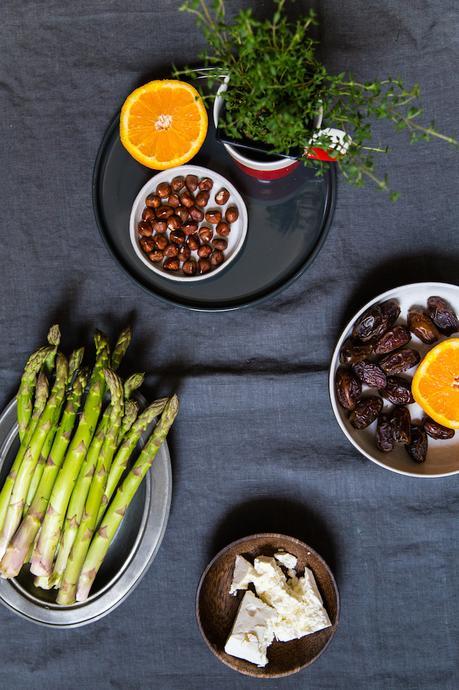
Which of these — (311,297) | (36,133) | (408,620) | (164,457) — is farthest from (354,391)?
(36,133)

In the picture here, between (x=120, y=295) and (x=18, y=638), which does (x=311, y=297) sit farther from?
(x=18, y=638)

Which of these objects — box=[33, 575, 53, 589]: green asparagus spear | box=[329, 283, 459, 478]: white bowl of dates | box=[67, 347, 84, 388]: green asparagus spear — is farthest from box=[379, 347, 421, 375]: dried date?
box=[33, 575, 53, 589]: green asparagus spear

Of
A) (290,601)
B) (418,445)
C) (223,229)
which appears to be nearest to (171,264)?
(223,229)

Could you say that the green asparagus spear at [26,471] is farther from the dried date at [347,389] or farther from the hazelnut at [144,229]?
the dried date at [347,389]

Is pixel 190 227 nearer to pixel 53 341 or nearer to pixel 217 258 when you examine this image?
pixel 217 258

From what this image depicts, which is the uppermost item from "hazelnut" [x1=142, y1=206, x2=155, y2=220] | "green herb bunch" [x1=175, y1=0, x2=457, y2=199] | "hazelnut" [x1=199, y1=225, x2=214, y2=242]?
"green herb bunch" [x1=175, y1=0, x2=457, y2=199]

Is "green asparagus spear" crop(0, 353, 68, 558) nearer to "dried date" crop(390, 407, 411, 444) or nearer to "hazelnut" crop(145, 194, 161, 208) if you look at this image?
"hazelnut" crop(145, 194, 161, 208)

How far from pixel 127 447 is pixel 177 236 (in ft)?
1.47

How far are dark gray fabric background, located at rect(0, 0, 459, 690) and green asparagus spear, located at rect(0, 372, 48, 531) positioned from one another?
118 millimetres

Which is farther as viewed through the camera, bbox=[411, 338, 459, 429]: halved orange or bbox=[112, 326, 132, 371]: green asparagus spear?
bbox=[112, 326, 132, 371]: green asparagus spear

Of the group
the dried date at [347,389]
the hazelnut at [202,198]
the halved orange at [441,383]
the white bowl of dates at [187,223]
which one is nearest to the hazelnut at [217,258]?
the white bowl of dates at [187,223]

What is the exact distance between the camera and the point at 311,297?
1388 mm

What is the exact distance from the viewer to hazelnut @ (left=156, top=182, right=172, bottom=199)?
1.33 meters

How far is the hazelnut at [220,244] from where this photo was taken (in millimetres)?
1336
